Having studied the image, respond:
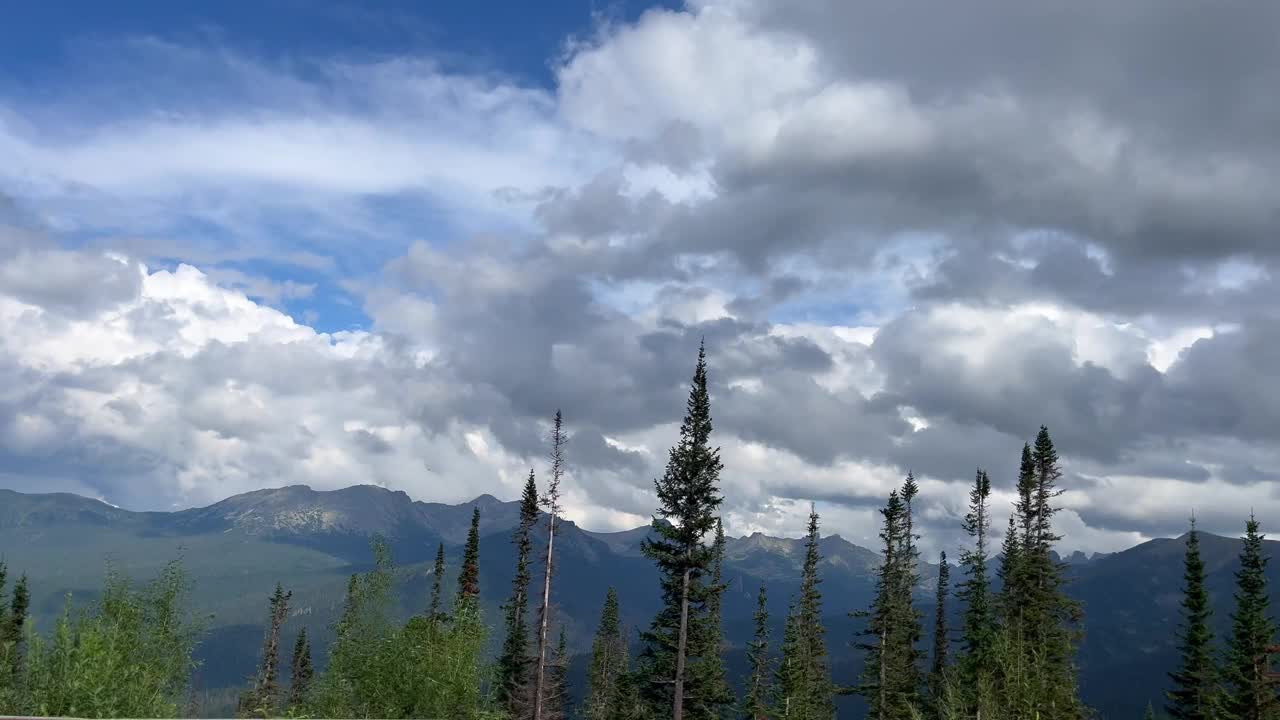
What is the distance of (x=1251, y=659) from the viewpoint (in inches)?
2611

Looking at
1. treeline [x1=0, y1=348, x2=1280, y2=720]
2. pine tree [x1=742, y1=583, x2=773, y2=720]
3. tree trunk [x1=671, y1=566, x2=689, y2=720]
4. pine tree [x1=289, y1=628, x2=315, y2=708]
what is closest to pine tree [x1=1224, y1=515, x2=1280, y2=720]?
treeline [x1=0, y1=348, x2=1280, y2=720]

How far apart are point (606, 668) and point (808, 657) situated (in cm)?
4057

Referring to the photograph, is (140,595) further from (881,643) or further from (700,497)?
(881,643)

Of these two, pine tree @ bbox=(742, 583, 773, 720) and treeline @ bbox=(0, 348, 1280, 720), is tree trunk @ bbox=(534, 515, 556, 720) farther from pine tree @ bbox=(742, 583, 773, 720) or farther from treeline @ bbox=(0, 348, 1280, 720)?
pine tree @ bbox=(742, 583, 773, 720)

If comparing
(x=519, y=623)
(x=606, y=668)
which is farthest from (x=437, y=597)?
(x=606, y=668)

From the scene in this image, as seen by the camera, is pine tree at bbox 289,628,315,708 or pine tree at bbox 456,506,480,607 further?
pine tree at bbox 289,628,315,708

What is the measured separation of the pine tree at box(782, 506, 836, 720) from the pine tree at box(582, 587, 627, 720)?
1004 inches

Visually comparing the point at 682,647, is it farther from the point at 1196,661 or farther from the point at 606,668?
the point at 606,668

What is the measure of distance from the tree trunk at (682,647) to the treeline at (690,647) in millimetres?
182

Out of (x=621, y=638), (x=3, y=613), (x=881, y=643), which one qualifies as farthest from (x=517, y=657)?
(x=3, y=613)

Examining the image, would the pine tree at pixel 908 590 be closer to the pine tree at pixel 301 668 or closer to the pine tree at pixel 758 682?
the pine tree at pixel 758 682

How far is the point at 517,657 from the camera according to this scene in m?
88.4

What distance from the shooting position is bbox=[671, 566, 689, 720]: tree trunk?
4950cm

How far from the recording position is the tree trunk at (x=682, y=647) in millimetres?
49500
